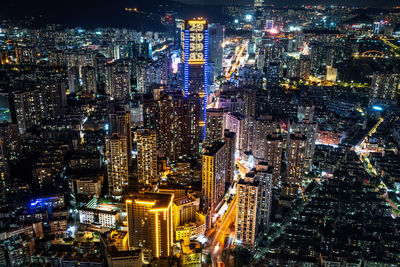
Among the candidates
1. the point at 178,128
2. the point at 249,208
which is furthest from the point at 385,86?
the point at 249,208

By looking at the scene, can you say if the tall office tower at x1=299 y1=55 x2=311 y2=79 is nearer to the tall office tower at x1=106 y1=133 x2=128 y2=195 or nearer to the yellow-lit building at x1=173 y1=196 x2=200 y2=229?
the tall office tower at x1=106 y1=133 x2=128 y2=195

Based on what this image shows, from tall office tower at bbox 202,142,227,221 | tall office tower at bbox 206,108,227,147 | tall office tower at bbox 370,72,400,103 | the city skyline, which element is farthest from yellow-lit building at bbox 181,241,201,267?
tall office tower at bbox 370,72,400,103

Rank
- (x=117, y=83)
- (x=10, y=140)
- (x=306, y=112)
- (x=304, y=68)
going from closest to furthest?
(x=10, y=140)
(x=306, y=112)
(x=117, y=83)
(x=304, y=68)

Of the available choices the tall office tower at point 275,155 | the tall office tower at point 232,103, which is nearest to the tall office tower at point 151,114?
the tall office tower at point 232,103

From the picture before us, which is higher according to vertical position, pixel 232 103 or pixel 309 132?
pixel 232 103

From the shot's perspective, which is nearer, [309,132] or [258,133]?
[309,132]

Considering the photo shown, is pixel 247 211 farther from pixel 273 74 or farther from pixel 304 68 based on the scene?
pixel 304 68

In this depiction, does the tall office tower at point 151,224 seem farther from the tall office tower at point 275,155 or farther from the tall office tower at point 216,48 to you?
the tall office tower at point 216,48
